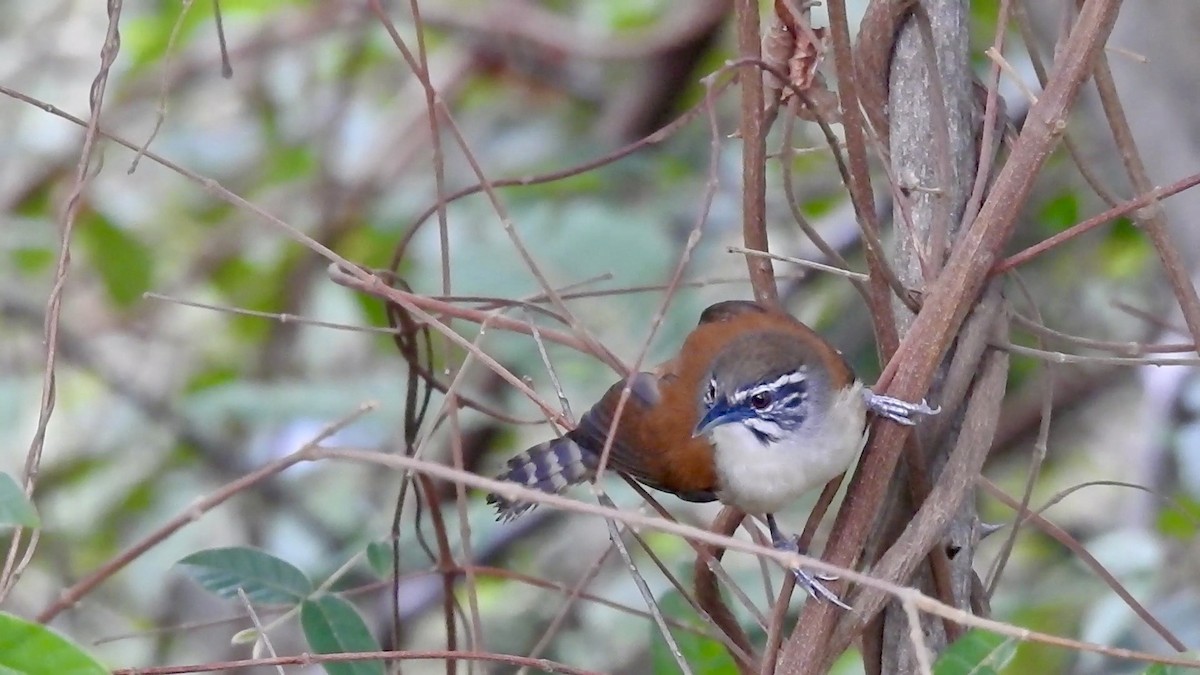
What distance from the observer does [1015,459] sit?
4.62 meters

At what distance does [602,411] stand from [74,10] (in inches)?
153

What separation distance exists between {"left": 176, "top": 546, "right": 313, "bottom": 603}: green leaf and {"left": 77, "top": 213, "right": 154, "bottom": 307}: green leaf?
224 centimetres

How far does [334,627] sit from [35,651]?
83cm

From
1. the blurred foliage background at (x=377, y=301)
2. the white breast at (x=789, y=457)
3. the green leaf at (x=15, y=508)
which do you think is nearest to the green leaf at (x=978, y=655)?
the white breast at (x=789, y=457)

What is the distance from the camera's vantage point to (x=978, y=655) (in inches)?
57.4

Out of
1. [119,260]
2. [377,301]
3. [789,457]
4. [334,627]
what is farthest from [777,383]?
[119,260]

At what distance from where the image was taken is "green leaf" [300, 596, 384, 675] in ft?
6.52

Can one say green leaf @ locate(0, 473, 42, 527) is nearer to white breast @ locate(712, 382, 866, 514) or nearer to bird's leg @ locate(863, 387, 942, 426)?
bird's leg @ locate(863, 387, 942, 426)

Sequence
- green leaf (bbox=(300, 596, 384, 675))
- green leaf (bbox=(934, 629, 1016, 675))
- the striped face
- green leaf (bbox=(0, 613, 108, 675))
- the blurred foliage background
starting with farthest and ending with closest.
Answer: the blurred foliage background, the striped face, green leaf (bbox=(300, 596, 384, 675)), green leaf (bbox=(934, 629, 1016, 675)), green leaf (bbox=(0, 613, 108, 675))

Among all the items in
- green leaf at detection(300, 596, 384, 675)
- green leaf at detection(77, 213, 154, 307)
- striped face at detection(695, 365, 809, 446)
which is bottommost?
green leaf at detection(300, 596, 384, 675)

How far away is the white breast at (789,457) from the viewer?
2.04 m

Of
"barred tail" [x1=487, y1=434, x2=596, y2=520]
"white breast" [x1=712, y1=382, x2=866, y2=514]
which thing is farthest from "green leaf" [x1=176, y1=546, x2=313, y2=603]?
"white breast" [x1=712, y1=382, x2=866, y2=514]

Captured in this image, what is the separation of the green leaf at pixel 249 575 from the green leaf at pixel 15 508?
32.2 inches

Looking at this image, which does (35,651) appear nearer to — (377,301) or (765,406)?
(765,406)
